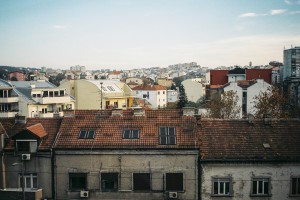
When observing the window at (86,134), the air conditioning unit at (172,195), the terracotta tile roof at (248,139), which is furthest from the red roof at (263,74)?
the air conditioning unit at (172,195)

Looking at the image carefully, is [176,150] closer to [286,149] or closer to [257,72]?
[286,149]

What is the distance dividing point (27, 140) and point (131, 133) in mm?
6740

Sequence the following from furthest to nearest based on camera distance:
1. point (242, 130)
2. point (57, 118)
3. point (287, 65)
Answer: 1. point (287, 65)
2. point (57, 118)
3. point (242, 130)

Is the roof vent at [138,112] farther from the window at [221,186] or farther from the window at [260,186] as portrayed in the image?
the window at [260,186]

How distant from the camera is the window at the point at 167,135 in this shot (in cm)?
2350

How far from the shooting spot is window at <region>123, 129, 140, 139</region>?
78.8 ft

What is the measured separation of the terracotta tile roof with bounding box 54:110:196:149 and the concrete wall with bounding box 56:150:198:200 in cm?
51

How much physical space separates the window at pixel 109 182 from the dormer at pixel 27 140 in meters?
4.80

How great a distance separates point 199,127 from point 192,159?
2.99m

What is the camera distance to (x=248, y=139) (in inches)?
952

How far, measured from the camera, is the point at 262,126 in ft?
82.6

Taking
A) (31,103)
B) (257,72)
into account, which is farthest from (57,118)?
(257,72)

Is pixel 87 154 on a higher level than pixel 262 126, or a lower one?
lower

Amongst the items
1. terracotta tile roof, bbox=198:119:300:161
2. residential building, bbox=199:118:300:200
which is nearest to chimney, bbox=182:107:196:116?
terracotta tile roof, bbox=198:119:300:161
